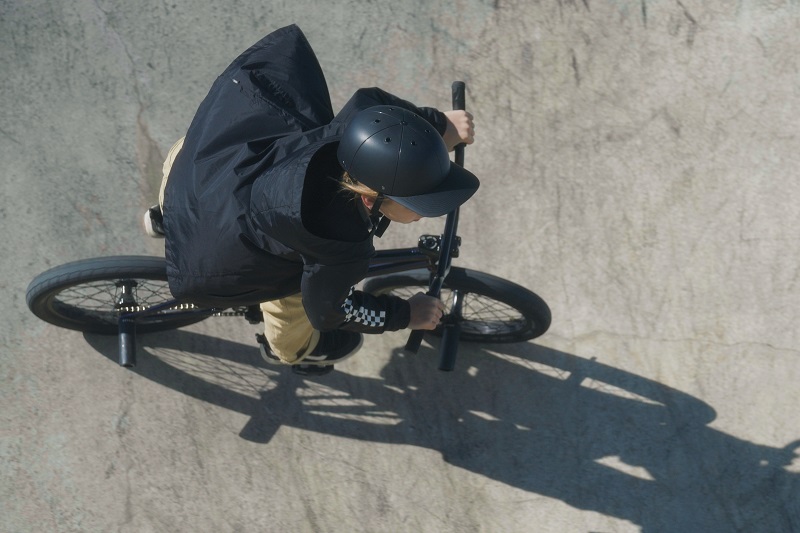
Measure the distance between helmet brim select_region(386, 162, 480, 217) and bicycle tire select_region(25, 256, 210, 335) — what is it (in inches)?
67.2

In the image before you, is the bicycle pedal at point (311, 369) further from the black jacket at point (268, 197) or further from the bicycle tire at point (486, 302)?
the black jacket at point (268, 197)

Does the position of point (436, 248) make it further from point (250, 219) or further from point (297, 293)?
point (250, 219)

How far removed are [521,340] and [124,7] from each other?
11.3 ft

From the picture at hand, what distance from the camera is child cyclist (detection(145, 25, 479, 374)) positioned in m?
2.87

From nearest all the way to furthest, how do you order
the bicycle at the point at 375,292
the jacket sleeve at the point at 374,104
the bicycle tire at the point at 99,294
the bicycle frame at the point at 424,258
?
the jacket sleeve at the point at 374,104
the bicycle frame at the point at 424,258
the bicycle at the point at 375,292
the bicycle tire at the point at 99,294

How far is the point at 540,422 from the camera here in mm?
4715

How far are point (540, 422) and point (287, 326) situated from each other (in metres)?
1.64

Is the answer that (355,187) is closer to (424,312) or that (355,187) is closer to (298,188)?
(298,188)

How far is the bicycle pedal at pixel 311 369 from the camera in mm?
4480

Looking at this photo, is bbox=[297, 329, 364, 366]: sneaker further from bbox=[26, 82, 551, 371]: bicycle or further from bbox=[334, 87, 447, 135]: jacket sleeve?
bbox=[334, 87, 447, 135]: jacket sleeve

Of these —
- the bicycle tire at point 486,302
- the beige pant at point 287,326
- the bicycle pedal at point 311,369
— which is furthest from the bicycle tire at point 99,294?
the bicycle tire at point 486,302

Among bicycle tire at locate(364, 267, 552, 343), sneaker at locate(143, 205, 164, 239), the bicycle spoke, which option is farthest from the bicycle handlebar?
the bicycle spoke

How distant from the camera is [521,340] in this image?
480 cm

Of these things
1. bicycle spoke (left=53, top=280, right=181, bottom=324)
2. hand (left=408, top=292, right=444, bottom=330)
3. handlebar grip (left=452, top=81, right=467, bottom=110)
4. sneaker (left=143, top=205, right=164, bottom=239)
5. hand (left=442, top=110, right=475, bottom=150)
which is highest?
handlebar grip (left=452, top=81, right=467, bottom=110)
